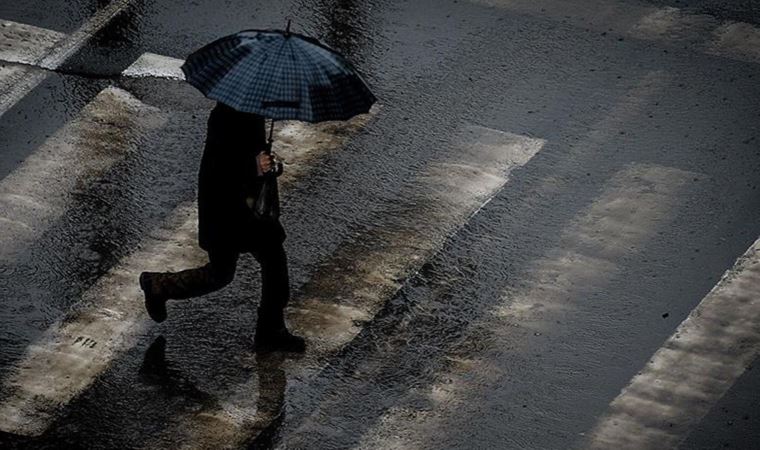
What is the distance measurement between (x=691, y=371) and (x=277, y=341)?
2485 millimetres

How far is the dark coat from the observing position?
8.98 meters

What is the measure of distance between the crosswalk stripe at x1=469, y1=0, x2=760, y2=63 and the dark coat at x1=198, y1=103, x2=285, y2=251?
17.0 feet

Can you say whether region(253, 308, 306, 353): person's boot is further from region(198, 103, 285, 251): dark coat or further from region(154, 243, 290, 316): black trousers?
region(198, 103, 285, 251): dark coat

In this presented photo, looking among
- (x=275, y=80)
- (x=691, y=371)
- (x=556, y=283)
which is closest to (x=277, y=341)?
(x=275, y=80)

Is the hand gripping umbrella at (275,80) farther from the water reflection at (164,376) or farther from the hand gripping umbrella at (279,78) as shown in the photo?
the water reflection at (164,376)

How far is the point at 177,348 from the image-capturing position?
967cm

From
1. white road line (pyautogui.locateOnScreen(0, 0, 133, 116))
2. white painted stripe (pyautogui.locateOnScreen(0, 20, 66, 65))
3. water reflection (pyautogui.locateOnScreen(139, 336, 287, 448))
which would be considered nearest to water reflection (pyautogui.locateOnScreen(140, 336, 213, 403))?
water reflection (pyautogui.locateOnScreen(139, 336, 287, 448))

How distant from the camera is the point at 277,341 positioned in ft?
31.5

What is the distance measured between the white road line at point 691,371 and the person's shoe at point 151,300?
2.69 metres

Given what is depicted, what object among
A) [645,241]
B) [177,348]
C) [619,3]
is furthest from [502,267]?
[619,3]

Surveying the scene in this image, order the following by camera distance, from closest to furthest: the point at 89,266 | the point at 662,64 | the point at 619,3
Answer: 1. the point at 89,266
2. the point at 662,64
3. the point at 619,3

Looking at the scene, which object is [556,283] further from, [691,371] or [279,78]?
[279,78]

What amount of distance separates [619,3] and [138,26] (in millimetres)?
4152

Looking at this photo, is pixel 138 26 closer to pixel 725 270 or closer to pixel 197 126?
pixel 197 126
